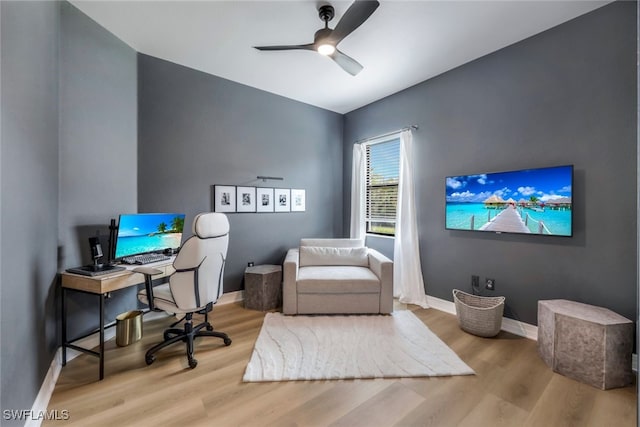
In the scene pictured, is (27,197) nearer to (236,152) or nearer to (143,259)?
(143,259)

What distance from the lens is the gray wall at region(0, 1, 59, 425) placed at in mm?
1235

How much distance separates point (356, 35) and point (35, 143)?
2.55 m

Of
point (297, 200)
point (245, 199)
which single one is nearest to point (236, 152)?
point (245, 199)

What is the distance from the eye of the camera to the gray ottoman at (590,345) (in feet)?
5.75

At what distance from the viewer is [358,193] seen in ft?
14.0

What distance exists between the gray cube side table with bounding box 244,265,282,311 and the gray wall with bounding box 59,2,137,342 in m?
1.17

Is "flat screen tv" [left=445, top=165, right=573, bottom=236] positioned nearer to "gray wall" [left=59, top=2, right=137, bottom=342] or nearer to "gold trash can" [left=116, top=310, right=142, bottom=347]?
"gold trash can" [left=116, top=310, right=142, bottom=347]

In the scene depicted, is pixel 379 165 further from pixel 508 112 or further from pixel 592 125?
pixel 592 125

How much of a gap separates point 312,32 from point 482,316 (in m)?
3.09

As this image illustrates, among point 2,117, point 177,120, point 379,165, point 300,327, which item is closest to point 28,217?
point 2,117

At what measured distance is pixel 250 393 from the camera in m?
1.72

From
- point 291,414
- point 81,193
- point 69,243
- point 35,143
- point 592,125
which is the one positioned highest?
point 592,125

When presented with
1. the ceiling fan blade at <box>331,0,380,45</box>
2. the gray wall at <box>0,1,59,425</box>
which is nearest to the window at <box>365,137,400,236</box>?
the ceiling fan blade at <box>331,0,380,45</box>

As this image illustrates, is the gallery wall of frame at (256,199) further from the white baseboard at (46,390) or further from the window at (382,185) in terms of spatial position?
the white baseboard at (46,390)
